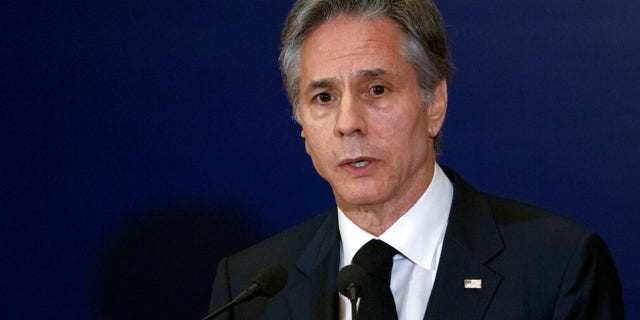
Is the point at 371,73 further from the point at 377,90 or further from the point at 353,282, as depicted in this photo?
the point at 353,282

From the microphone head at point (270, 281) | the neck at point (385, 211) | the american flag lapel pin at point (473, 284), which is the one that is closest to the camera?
the microphone head at point (270, 281)

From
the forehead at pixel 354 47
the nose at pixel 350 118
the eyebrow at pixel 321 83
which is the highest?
the forehead at pixel 354 47

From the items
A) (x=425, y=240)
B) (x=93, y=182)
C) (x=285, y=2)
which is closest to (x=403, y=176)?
(x=425, y=240)

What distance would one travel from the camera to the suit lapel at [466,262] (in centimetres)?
209

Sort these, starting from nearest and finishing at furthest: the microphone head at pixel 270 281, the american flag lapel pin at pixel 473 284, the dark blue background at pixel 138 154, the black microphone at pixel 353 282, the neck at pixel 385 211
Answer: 1. the black microphone at pixel 353 282
2. the microphone head at pixel 270 281
3. the american flag lapel pin at pixel 473 284
4. the neck at pixel 385 211
5. the dark blue background at pixel 138 154

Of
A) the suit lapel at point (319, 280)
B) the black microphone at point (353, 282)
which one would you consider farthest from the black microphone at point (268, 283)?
the suit lapel at point (319, 280)

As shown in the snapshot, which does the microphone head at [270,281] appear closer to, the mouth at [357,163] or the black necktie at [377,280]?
the black necktie at [377,280]

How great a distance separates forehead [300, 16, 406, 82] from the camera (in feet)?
7.11

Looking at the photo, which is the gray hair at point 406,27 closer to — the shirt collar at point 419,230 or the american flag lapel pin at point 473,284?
the shirt collar at point 419,230

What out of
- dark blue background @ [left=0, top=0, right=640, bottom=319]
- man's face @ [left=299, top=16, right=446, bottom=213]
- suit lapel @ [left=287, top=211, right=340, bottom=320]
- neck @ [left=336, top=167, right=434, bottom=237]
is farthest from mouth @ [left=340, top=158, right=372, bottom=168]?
dark blue background @ [left=0, top=0, right=640, bottom=319]

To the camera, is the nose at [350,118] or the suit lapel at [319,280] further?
the suit lapel at [319,280]

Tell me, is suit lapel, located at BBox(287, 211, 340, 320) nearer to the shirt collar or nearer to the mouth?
the shirt collar

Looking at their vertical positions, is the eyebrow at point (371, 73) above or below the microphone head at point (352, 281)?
above

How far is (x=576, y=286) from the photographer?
205 centimetres
